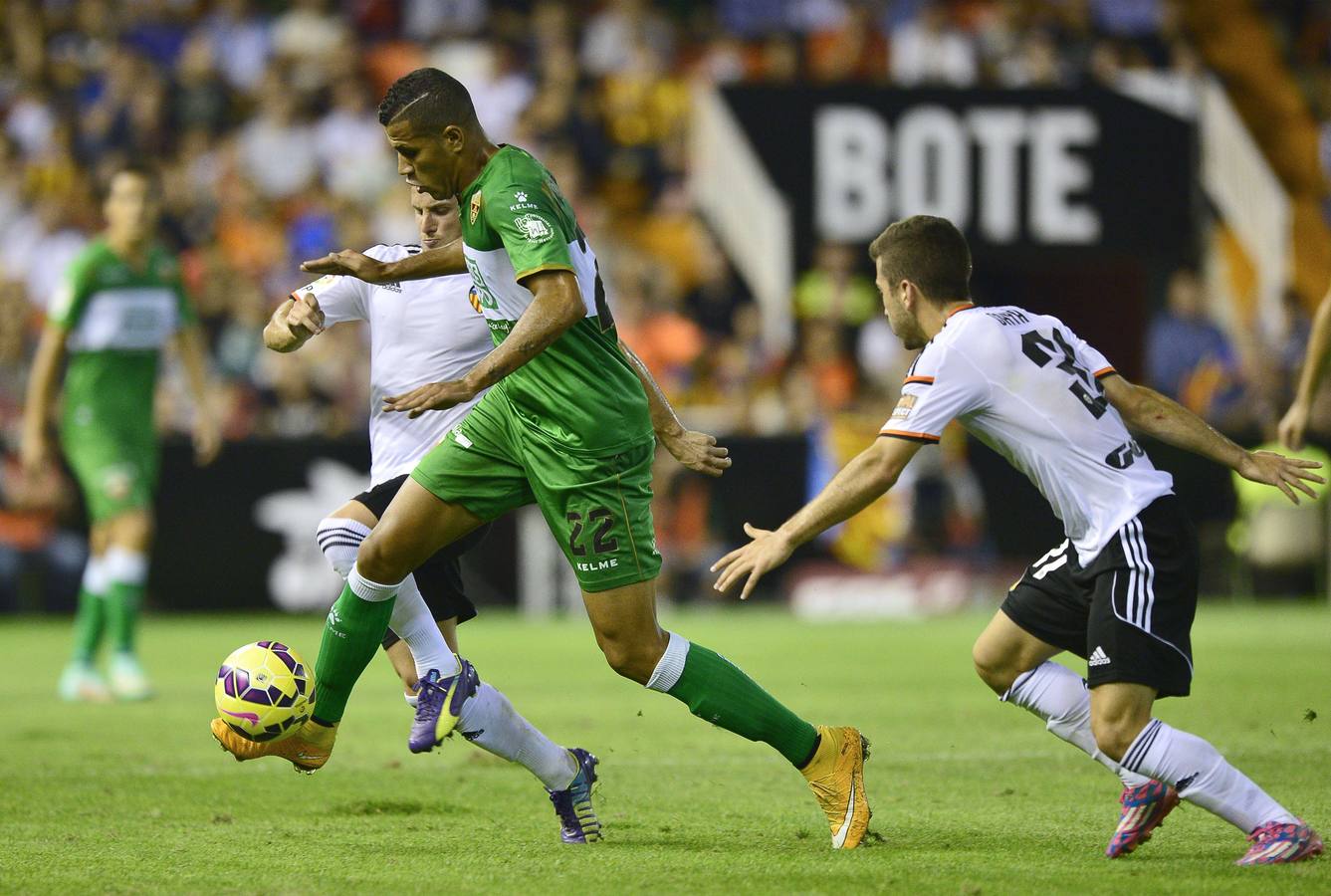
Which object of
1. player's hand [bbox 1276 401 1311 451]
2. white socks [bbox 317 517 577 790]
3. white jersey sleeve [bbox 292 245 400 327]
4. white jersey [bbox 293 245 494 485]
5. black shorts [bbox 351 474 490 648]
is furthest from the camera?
player's hand [bbox 1276 401 1311 451]

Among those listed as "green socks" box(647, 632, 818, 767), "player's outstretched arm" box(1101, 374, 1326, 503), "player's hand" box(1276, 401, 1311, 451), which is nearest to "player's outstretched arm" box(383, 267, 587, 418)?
"green socks" box(647, 632, 818, 767)

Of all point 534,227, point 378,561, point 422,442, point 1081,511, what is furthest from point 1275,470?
point 422,442

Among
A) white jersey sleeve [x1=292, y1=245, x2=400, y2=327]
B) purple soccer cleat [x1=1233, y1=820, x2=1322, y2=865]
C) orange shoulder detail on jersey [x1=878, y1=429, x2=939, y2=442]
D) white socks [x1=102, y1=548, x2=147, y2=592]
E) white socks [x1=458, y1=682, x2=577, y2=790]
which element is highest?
orange shoulder detail on jersey [x1=878, y1=429, x2=939, y2=442]

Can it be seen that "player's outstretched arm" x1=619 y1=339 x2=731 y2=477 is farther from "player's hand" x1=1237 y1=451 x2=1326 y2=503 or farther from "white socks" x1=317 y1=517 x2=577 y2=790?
"player's hand" x1=1237 y1=451 x2=1326 y2=503

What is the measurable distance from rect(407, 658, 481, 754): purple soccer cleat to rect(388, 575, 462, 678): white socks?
0.46 metres

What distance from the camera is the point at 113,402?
10.6 meters

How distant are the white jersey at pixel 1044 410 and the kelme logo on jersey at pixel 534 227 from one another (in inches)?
44.3

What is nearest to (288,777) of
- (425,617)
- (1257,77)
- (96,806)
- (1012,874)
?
(96,806)

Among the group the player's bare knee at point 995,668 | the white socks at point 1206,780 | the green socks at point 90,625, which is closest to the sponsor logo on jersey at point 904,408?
the player's bare knee at point 995,668

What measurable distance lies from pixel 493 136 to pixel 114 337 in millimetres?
8704

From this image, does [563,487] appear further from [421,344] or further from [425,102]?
[421,344]

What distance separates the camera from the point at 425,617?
246 inches

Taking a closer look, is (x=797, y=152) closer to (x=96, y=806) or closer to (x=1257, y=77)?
(x=1257, y=77)

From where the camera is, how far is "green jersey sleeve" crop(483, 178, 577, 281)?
17.4 ft
